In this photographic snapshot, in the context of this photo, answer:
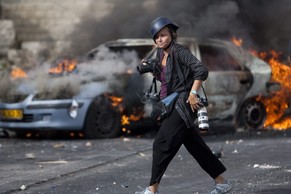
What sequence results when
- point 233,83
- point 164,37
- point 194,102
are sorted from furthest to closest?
point 233,83 → point 164,37 → point 194,102

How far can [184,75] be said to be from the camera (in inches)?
250

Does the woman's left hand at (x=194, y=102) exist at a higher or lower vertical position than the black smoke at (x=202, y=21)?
lower

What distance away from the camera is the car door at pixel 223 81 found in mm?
11758

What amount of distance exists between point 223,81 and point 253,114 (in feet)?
2.72

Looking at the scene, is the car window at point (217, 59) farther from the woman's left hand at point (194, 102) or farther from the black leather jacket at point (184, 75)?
the woman's left hand at point (194, 102)

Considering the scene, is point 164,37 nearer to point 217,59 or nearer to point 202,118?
point 202,118

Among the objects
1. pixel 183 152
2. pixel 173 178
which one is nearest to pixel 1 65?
pixel 183 152

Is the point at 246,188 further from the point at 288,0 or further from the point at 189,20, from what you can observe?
the point at 288,0

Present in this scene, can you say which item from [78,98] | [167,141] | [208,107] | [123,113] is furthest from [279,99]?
[167,141]

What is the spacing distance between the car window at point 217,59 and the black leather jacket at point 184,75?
555 cm

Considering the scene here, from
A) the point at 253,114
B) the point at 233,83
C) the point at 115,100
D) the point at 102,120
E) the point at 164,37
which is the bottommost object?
the point at 253,114

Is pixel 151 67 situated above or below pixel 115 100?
above

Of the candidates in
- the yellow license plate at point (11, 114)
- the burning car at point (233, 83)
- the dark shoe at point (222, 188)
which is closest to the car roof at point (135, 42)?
the burning car at point (233, 83)

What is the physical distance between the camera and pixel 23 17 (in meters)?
17.3
